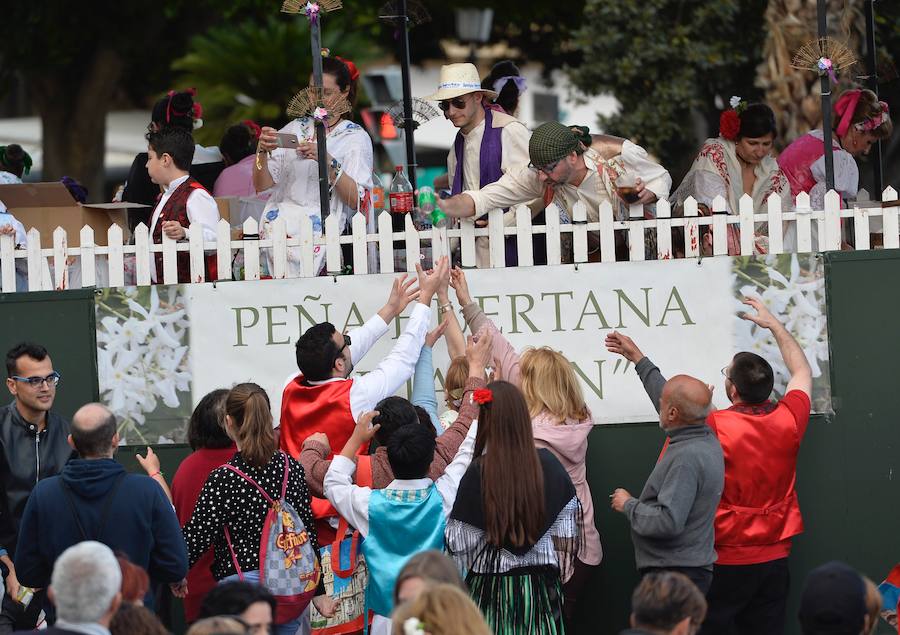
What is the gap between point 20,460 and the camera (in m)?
7.43

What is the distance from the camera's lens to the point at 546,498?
657cm

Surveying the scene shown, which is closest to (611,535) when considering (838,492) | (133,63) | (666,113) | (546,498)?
(838,492)

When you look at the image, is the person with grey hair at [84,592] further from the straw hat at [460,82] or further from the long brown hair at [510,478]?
the straw hat at [460,82]

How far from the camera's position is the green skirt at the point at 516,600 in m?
6.63

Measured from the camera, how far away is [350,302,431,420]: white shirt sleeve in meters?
7.27

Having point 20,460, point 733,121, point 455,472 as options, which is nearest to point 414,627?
point 455,472

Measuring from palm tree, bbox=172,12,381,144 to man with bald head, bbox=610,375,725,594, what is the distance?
13.7 meters

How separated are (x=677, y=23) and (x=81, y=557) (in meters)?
12.7

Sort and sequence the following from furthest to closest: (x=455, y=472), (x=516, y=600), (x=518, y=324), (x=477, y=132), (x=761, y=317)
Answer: (x=477, y=132)
(x=518, y=324)
(x=761, y=317)
(x=455, y=472)
(x=516, y=600)

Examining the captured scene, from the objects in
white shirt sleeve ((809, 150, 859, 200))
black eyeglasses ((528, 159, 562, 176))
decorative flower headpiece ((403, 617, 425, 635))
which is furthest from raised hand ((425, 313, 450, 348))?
decorative flower headpiece ((403, 617, 425, 635))

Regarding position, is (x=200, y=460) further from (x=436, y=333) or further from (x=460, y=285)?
(x=460, y=285)

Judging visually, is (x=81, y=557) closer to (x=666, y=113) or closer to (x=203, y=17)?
(x=666, y=113)

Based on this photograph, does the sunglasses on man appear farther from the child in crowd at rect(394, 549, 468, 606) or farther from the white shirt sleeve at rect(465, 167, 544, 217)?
the child in crowd at rect(394, 549, 468, 606)

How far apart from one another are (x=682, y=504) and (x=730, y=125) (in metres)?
3.23
